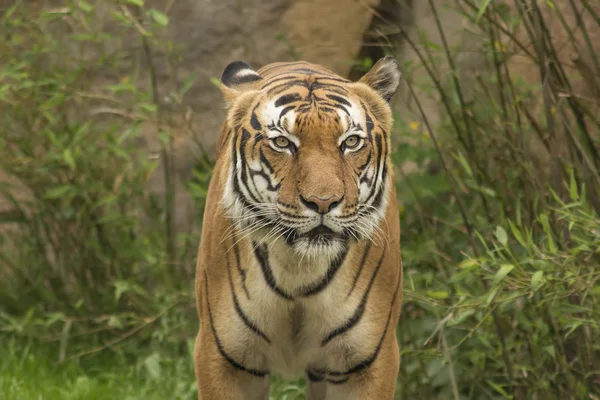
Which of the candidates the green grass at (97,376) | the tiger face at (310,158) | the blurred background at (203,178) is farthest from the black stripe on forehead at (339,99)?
the green grass at (97,376)

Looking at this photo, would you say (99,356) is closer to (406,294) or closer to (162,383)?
(162,383)

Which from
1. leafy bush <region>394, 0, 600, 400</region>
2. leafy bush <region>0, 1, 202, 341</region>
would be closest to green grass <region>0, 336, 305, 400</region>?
leafy bush <region>0, 1, 202, 341</region>

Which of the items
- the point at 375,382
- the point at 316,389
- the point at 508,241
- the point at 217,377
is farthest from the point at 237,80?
the point at 508,241

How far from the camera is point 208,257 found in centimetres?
306

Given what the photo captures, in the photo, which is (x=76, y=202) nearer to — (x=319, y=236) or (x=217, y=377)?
(x=217, y=377)

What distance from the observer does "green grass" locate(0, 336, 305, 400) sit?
4.28 metres

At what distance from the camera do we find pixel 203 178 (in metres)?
4.65

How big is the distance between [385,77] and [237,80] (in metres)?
0.45

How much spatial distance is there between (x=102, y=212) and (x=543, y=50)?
271 centimetres

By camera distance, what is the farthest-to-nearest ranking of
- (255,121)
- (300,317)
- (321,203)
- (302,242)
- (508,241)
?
(508,241) → (300,317) → (255,121) → (302,242) → (321,203)

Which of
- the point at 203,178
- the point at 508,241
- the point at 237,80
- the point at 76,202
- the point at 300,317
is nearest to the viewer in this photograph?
the point at 300,317

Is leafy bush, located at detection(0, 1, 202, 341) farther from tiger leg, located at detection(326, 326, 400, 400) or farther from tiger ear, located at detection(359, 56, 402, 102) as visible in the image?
tiger ear, located at detection(359, 56, 402, 102)

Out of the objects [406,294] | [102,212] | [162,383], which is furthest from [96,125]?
[406,294]

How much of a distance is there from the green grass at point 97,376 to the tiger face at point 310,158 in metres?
1.49
